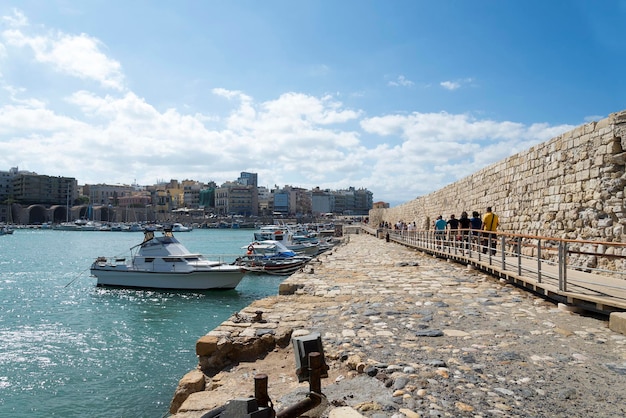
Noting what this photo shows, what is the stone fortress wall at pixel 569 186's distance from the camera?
326 inches

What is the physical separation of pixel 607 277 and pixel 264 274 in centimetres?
2015

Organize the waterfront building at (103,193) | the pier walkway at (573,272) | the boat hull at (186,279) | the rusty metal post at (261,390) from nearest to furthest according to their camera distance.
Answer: the rusty metal post at (261,390) < the pier walkway at (573,272) < the boat hull at (186,279) < the waterfront building at (103,193)

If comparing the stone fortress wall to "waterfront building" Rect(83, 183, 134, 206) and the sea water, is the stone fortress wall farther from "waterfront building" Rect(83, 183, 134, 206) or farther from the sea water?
"waterfront building" Rect(83, 183, 134, 206)

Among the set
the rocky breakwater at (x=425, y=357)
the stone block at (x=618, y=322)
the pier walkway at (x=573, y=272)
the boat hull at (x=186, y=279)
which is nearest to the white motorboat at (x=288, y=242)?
the boat hull at (x=186, y=279)

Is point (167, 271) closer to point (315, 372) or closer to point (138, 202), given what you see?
point (315, 372)

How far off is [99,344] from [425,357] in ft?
36.5

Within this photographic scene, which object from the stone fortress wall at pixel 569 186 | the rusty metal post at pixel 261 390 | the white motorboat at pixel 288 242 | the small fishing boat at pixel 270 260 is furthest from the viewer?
the white motorboat at pixel 288 242

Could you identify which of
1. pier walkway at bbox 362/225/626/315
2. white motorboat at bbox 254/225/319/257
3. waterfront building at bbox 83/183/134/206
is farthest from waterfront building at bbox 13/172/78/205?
pier walkway at bbox 362/225/626/315

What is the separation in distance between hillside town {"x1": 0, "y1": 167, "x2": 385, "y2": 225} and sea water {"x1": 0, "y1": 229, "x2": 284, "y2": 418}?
353 feet

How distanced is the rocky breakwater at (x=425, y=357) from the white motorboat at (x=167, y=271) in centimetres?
1304

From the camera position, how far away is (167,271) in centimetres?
2059

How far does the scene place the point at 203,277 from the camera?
66.2 feet

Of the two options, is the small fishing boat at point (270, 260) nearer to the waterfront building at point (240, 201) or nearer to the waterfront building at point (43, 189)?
the waterfront building at point (240, 201)

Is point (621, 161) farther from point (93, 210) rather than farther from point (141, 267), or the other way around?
point (93, 210)
